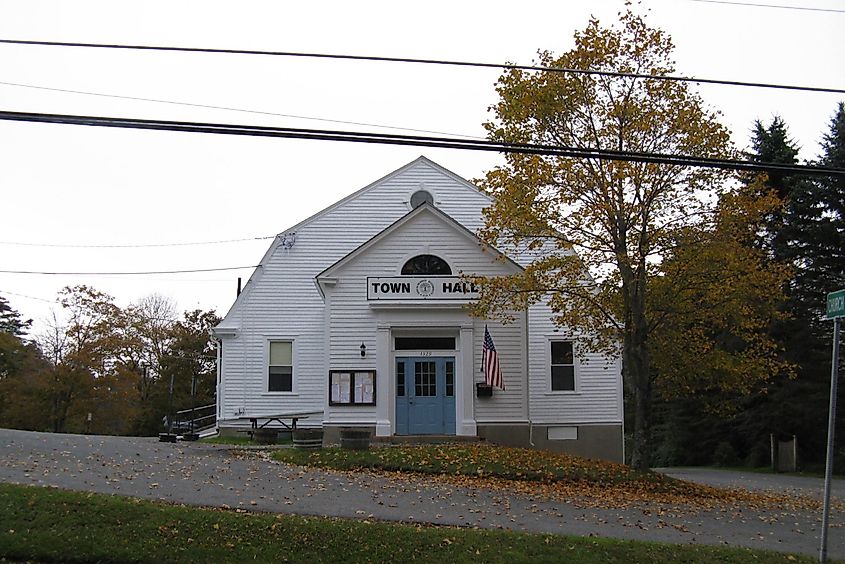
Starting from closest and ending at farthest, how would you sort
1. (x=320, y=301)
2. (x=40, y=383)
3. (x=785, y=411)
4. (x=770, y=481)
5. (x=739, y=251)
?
(x=739, y=251), (x=770, y=481), (x=320, y=301), (x=785, y=411), (x=40, y=383)

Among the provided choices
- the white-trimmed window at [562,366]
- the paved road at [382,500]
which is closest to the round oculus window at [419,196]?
the white-trimmed window at [562,366]

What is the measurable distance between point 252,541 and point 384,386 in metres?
12.5

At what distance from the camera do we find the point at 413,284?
2323cm

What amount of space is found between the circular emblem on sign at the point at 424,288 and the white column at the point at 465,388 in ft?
4.34

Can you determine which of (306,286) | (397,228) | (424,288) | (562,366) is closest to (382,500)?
(424,288)

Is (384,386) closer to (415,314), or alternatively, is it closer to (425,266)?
(415,314)

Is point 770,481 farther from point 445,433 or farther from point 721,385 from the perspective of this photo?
point 445,433

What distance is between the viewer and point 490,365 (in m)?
22.4

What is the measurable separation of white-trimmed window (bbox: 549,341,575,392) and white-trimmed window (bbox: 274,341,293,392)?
28.8 ft

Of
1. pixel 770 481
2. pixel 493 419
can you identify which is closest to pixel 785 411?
pixel 770 481

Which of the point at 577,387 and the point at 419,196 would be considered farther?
the point at 419,196

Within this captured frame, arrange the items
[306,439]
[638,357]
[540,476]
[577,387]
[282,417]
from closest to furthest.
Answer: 1. [540,476]
2. [638,357]
3. [306,439]
4. [282,417]
5. [577,387]

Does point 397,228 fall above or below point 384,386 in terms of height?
above

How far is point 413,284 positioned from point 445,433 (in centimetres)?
409
